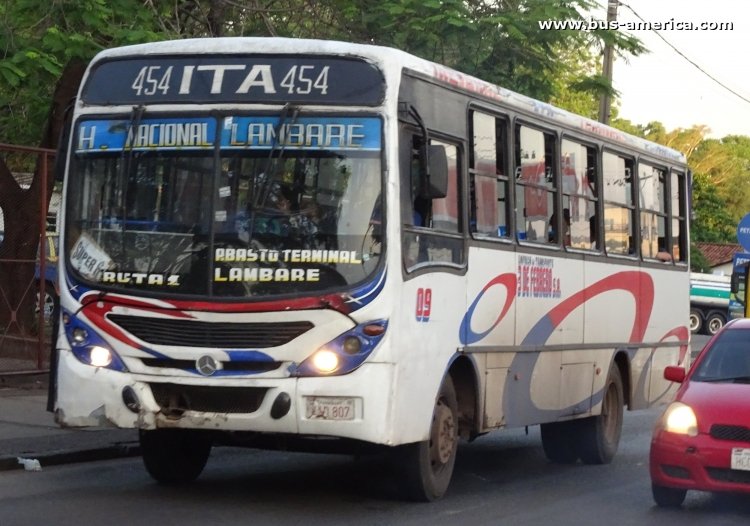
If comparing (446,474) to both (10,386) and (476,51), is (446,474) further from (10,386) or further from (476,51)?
(476,51)

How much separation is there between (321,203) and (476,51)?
10848 mm

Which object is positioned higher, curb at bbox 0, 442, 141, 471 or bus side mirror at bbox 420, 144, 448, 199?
bus side mirror at bbox 420, 144, 448, 199

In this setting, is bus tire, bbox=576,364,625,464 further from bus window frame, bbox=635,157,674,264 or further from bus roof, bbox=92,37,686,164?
bus roof, bbox=92,37,686,164

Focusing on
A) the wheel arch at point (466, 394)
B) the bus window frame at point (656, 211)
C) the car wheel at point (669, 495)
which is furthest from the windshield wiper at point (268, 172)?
the bus window frame at point (656, 211)

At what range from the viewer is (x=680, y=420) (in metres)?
10.3

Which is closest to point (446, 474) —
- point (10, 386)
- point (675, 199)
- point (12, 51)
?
point (675, 199)

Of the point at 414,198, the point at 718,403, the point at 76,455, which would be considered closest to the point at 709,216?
the point at 76,455

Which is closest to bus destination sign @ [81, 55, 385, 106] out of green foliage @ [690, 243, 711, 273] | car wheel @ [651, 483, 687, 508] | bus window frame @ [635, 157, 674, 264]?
car wheel @ [651, 483, 687, 508]

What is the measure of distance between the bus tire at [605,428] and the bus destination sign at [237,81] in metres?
5.62

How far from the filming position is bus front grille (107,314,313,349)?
9297mm

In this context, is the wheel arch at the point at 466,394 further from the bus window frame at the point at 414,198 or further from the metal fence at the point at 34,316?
the metal fence at the point at 34,316

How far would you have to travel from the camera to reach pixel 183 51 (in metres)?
9.98

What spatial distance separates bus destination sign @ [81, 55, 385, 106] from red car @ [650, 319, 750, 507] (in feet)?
10.3

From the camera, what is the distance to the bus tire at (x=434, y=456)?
32.8ft
